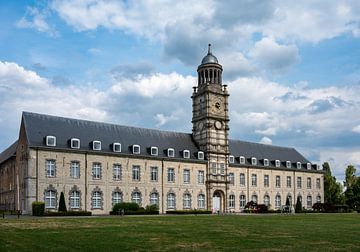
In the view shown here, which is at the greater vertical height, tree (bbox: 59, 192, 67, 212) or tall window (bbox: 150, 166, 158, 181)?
tall window (bbox: 150, 166, 158, 181)

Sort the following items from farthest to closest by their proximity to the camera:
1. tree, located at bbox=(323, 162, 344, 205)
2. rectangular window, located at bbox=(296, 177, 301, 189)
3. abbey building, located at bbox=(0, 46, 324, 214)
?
tree, located at bbox=(323, 162, 344, 205) → rectangular window, located at bbox=(296, 177, 301, 189) → abbey building, located at bbox=(0, 46, 324, 214)

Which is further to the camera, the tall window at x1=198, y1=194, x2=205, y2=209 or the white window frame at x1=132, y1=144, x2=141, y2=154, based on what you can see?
the tall window at x1=198, y1=194, x2=205, y2=209

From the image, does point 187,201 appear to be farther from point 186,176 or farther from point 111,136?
point 111,136

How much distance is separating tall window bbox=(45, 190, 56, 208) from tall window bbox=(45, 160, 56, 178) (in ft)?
5.47

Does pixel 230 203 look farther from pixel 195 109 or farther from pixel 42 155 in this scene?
pixel 42 155

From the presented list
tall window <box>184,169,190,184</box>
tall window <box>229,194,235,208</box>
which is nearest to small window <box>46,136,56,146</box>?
tall window <box>184,169,190,184</box>

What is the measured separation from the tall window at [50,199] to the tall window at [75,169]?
2722 millimetres

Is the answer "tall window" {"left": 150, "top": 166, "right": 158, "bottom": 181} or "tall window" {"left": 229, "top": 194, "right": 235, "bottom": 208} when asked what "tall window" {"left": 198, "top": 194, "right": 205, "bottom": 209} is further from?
"tall window" {"left": 150, "top": 166, "right": 158, "bottom": 181}

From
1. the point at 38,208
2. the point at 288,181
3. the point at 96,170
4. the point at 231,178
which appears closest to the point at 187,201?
the point at 231,178

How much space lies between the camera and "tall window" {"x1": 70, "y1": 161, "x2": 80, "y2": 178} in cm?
4809

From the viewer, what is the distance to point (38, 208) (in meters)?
42.0

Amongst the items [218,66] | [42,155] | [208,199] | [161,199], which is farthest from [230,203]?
[42,155]

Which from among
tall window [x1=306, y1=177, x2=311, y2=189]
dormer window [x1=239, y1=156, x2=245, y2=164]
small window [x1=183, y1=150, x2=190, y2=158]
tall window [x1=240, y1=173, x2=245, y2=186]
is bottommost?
tall window [x1=306, y1=177, x2=311, y2=189]

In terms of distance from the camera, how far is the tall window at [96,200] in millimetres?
49438
